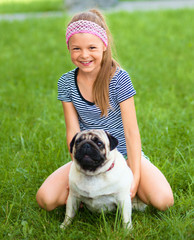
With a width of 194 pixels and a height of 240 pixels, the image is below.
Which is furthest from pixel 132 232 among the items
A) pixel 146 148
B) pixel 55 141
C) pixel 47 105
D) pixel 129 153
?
pixel 47 105

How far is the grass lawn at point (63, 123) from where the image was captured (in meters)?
2.33

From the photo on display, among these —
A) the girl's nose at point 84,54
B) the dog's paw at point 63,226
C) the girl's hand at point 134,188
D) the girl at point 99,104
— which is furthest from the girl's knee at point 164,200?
the girl's nose at point 84,54

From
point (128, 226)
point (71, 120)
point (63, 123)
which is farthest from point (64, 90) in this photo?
point (63, 123)

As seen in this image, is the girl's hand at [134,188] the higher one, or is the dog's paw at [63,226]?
the girl's hand at [134,188]

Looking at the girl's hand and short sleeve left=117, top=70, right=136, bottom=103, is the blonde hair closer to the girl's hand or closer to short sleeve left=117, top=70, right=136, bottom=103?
short sleeve left=117, top=70, right=136, bottom=103

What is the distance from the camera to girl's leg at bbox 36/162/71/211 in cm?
243

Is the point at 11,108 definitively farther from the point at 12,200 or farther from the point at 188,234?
the point at 188,234

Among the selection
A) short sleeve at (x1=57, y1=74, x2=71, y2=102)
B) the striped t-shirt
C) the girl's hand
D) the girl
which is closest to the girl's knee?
the girl

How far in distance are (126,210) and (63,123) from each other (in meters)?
1.82

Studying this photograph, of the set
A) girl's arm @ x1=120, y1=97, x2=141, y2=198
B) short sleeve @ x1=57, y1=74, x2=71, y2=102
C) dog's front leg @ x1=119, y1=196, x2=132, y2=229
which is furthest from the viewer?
short sleeve @ x1=57, y1=74, x2=71, y2=102

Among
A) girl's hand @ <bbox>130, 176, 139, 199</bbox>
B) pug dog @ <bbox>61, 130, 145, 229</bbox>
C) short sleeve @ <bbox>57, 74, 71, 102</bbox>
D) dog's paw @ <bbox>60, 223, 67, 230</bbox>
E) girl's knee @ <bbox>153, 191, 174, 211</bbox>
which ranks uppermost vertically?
short sleeve @ <bbox>57, 74, 71, 102</bbox>

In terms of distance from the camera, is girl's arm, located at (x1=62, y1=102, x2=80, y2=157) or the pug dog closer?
the pug dog

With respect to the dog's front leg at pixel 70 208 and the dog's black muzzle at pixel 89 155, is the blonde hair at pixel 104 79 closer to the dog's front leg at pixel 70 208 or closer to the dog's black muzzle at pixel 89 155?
the dog's black muzzle at pixel 89 155

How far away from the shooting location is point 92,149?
6.66 feet
